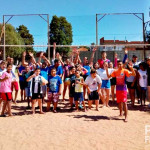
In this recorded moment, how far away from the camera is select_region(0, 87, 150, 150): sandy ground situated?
3748 millimetres

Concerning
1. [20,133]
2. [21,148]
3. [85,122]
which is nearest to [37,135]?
[20,133]

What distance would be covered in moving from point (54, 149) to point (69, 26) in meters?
39.0

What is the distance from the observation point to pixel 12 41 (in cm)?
3372

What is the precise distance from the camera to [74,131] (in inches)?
179

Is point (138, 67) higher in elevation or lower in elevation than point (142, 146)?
higher

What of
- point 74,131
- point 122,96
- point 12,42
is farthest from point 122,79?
point 12,42

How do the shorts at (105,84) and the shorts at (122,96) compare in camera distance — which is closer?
the shorts at (122,96)

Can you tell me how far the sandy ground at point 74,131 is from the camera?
12.3 ft

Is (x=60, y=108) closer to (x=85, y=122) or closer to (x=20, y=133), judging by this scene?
(x=85, y=122)

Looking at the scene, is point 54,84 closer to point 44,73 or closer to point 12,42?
point 44,73

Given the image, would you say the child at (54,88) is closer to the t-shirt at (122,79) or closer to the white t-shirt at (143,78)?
the t-shirt at (122,79)

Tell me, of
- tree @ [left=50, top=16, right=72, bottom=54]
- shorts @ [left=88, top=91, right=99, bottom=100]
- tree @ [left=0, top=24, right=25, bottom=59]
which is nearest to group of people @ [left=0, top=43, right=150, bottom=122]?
shorts @ [left=88, top=91, right=99, bottom=100]

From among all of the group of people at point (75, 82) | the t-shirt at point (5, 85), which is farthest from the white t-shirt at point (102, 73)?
the t-shirt at point (5, 85)

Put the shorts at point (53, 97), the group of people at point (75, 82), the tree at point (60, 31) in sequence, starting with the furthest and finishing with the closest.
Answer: the tree at point (60, 31)
the shorts at point (53, 97)
the group of people at point (75, 82)
